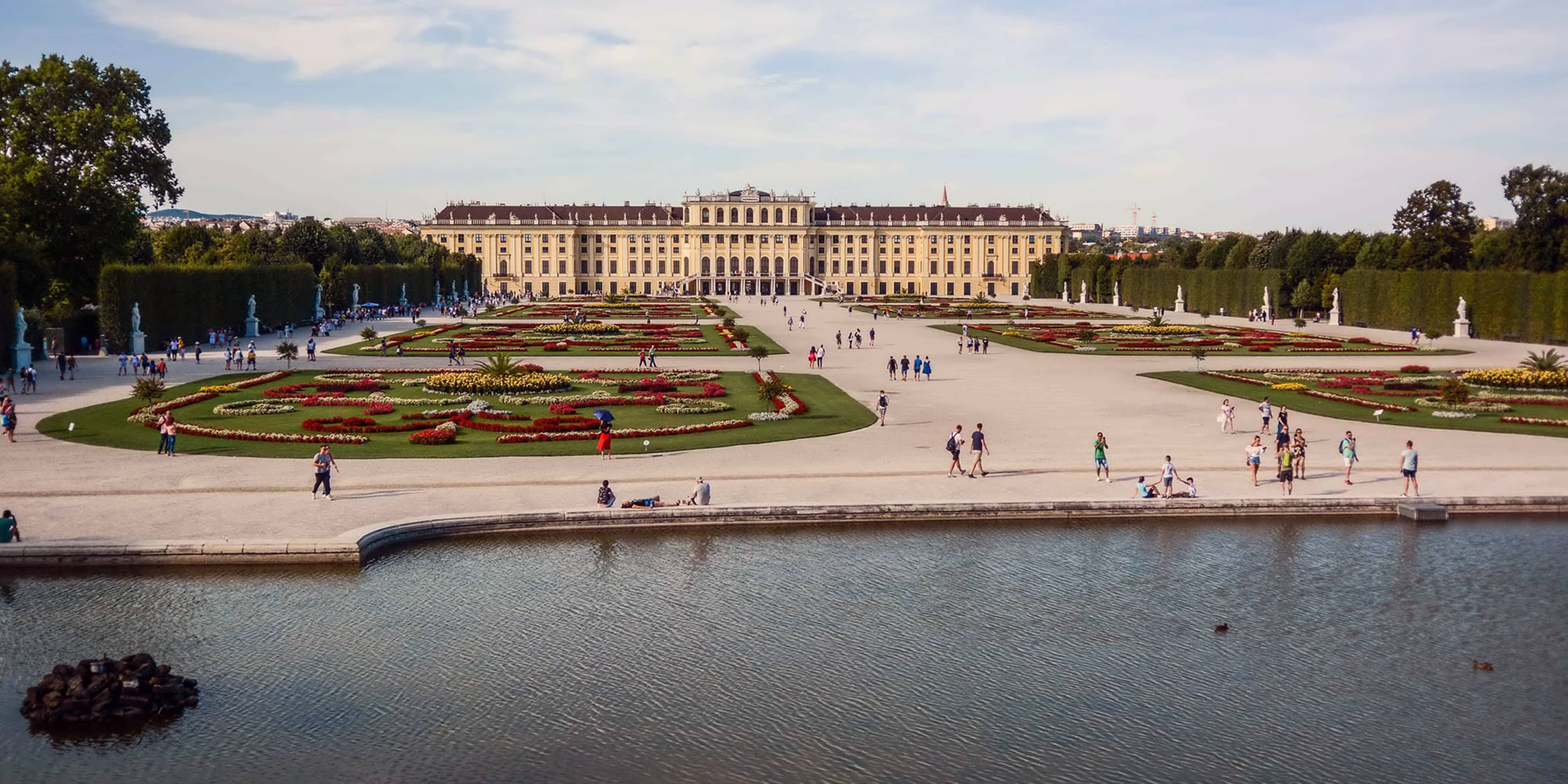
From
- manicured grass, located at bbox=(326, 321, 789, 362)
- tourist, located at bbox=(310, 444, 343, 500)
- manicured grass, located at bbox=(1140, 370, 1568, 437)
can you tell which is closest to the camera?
tourist, located at bbox=(310, 444, 343, 500)

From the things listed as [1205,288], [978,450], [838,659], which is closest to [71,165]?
[978,450]

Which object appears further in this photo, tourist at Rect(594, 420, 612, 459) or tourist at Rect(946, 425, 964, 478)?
tourist at Rect(594, 420, 612, 459)

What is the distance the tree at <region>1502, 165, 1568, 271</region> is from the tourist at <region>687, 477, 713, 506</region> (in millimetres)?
58899

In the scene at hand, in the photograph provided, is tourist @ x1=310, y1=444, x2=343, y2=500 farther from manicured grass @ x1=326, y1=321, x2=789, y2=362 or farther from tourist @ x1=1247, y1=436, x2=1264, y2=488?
manicured grass @ x1=326, y1=321, x2=789, y2=362

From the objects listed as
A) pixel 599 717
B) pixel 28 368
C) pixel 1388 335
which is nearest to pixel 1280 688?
pixel 599 717

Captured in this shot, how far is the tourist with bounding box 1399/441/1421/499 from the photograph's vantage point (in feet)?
59.8

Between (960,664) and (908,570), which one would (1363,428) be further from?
(960,664)

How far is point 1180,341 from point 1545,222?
939 inches

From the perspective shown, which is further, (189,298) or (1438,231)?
(1438,231)

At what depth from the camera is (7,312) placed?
39500 millimetres

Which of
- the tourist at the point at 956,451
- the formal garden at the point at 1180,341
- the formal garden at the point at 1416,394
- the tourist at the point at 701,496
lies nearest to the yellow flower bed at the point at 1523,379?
the formal garden at the point at 1416,394

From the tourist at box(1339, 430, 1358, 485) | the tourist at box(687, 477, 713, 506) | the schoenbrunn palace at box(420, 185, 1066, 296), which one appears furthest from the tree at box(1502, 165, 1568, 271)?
the schoenbrunn palace at box(420, 185, 1066, 296)

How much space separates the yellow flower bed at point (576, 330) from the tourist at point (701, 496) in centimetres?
4081

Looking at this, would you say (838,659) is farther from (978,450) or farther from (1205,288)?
(1205,288)
